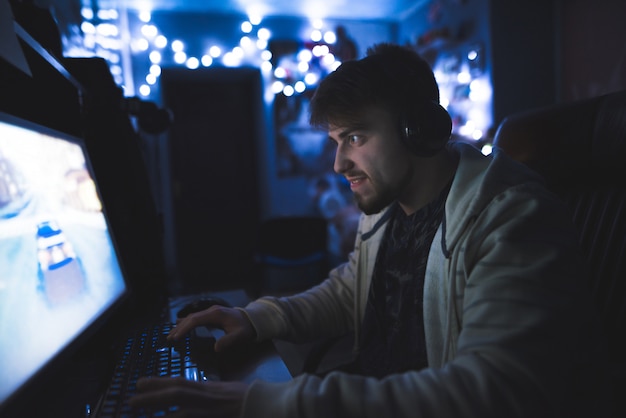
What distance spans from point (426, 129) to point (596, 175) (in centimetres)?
42

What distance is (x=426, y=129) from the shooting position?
0.83 metres

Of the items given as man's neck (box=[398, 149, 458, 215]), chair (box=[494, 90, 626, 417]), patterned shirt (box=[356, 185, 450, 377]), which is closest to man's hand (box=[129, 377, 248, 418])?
patterned shirt (box=[356, 185, 450, 377])

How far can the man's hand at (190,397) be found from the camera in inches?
18.6

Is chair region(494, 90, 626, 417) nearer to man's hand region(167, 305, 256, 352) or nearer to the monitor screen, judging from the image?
man's hand region(167, 305, 256, 352)

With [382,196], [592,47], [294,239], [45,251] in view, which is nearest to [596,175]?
[382,196]

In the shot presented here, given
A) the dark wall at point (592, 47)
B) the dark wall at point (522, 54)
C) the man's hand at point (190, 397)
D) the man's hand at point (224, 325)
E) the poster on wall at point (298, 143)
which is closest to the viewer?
the man's hand at point (190, 397)

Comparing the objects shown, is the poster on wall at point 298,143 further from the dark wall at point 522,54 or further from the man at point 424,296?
the man at point 424,296

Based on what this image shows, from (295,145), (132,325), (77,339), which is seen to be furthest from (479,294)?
(295,145)

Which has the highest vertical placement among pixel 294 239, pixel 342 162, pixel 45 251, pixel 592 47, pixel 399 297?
pixel 592 47

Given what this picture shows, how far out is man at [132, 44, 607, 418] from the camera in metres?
0.48

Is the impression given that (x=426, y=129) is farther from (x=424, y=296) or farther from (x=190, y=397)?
(x=190, y=397)

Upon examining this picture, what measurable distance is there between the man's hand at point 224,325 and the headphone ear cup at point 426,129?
49cm

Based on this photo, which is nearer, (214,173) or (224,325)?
(224,325)

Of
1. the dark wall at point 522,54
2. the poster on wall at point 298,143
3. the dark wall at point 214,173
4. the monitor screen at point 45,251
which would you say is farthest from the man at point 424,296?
the dark wall at point 214,173
